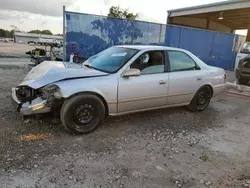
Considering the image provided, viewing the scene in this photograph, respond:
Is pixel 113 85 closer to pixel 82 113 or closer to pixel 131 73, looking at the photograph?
pixel 131 73

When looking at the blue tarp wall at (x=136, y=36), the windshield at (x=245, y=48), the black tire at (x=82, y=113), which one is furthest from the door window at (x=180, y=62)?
the windshield at (x=245, y=48)

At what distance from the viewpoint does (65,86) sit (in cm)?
329

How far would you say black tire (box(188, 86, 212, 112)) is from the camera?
16.3 feet

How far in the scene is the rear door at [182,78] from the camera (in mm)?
4398

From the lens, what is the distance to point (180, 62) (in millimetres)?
4613

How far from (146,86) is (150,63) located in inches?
20.9

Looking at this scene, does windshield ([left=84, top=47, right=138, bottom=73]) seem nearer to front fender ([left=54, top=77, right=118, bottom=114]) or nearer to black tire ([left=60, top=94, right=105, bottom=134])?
front fender ([left=54, top=77, right=118, bottom=114])

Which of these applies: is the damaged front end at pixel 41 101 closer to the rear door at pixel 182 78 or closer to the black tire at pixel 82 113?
the black tire at pixel 82 113

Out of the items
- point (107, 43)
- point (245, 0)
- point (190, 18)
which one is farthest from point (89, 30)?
point (190, 18)

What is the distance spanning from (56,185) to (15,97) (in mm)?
1882

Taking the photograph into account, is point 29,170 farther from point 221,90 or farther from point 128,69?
point 221,90

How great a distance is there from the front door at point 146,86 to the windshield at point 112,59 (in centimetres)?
20

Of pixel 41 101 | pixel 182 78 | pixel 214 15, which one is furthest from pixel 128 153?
pixel 214 15

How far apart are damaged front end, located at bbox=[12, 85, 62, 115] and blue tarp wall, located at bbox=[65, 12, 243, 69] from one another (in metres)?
4.41
